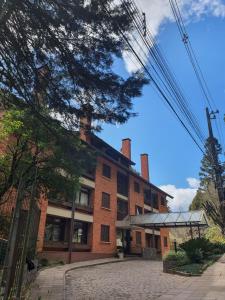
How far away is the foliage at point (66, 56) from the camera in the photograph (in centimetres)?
689

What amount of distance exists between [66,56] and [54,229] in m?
19.6

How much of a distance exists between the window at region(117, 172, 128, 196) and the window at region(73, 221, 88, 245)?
23.4 feet

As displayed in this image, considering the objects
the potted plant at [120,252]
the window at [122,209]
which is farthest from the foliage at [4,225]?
the window at [122,209]

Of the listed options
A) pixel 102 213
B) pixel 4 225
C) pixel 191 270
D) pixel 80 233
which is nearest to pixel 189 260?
pixel 191 270

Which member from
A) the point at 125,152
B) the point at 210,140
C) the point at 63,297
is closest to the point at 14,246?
the point at 63,297

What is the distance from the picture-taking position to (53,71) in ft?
26.1

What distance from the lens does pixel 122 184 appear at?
35312mm

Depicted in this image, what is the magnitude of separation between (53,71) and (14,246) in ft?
15.1

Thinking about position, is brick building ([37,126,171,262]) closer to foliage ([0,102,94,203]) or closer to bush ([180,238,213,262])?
foliage ([0,102,94,203])

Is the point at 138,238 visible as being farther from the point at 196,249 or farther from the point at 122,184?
the point at 196,249

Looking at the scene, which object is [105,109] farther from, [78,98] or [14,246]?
[14,246]

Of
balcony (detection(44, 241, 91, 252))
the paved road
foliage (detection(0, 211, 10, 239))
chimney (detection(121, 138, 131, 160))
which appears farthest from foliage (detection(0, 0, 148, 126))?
chimney (detection(121, 138, 131, 160))

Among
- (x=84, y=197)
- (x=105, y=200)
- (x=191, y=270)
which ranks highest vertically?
(x=105, y=200)

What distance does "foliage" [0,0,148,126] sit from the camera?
6.89 m
